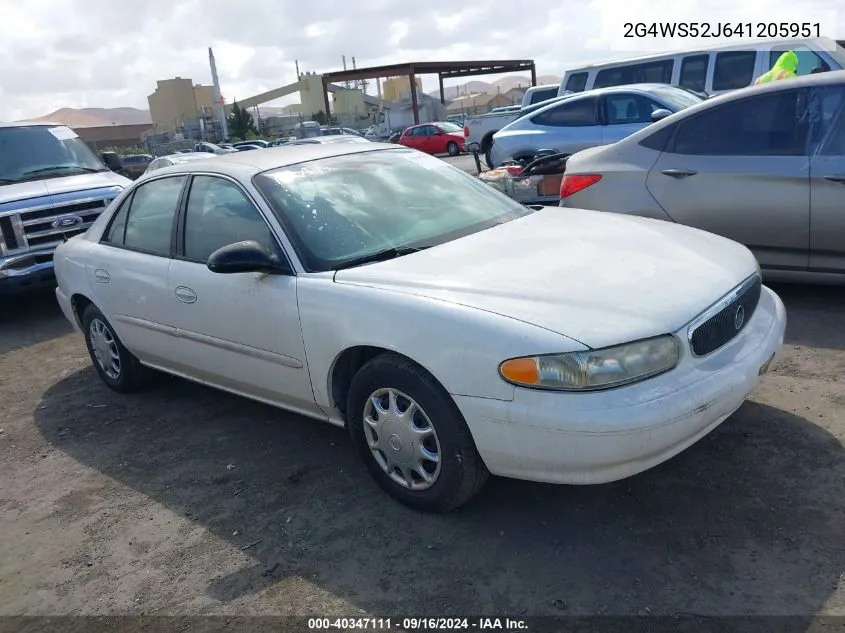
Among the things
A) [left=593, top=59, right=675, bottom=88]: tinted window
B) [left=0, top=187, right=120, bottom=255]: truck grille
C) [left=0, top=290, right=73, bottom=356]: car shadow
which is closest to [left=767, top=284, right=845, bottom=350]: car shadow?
[left=0, top=290, right=73, bottom=356]: car shadow

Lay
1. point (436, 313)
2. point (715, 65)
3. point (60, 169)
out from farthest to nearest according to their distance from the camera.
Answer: point (715, 65), point (60, 169), point (436, 313)

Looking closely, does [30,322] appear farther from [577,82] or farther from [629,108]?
[577,82]

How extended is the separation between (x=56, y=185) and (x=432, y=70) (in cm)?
3585

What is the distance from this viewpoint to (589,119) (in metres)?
10.1

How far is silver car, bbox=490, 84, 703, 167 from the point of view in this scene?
31.4 feet

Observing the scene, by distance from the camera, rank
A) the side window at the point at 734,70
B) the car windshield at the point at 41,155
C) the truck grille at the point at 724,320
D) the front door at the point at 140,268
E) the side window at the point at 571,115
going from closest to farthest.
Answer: the truck grille at the point at 724,320, the front door at the point at 140,268, the car windshield at the point at 41,155, the side window at the point at 571,115, the side window at the point at 734,70

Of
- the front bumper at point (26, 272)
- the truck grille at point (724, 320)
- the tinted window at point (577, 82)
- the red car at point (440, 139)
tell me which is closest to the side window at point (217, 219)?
the truck grille at point (724, 320)

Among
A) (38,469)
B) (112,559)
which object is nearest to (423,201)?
(112,559)

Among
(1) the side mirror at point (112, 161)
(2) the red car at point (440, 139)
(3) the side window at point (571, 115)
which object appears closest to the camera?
(1) the side mirror at point (112, 161)

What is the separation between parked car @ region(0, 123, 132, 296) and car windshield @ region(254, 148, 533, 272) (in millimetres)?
4753

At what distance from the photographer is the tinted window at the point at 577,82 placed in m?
12.6

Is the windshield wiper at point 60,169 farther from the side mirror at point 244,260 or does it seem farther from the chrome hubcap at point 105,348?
the side mirror at point 244,260

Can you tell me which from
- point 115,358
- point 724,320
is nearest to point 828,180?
point 724,320

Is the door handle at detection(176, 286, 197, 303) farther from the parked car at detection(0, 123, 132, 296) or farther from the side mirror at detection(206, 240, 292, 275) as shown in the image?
the parked car at detection(0, 123, 132, 296)
